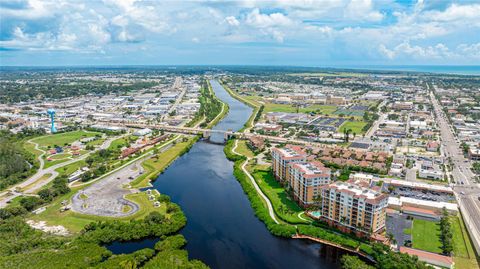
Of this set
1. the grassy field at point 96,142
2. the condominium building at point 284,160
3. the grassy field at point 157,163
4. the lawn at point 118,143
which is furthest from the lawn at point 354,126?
the grassy field at point 96,142

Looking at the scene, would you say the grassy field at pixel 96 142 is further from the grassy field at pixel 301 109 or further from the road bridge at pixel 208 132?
the grassy field at pixel 301 109

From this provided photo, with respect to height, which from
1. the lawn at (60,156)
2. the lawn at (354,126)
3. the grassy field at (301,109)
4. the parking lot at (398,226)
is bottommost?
the parking lot at (398,226)

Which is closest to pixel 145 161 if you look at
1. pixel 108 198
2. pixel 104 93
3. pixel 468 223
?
pixel 108 198

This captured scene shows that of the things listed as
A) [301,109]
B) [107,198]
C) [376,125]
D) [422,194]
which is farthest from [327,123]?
[107,198]

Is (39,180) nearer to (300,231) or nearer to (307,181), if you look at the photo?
(307,181)

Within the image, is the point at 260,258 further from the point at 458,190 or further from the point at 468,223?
the point at 458,190
